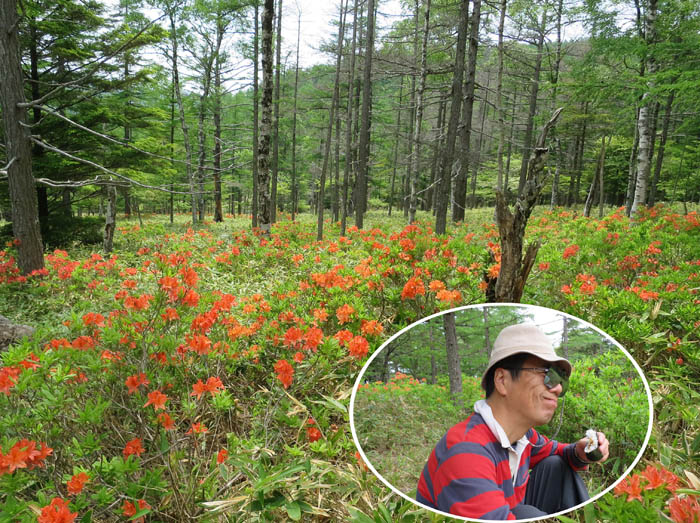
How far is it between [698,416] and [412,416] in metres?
2.34

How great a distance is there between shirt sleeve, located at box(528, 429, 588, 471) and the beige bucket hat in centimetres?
18

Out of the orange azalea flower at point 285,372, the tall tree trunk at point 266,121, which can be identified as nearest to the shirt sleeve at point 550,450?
the orange azalea flower at point 285,372

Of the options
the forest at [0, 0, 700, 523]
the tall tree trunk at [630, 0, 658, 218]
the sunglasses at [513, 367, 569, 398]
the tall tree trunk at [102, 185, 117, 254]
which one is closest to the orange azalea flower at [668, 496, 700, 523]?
the forest at [0, 0, 700, 523]

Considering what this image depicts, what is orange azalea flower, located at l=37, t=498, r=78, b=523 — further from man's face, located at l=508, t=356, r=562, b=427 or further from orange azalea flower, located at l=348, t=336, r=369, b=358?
man's face, located at l=508, t=356, r=562, b=427

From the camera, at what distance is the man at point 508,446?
87 centimetres

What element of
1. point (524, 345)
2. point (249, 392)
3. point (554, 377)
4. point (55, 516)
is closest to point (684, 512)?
point (554, 377)

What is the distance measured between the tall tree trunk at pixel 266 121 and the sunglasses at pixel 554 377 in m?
9.35

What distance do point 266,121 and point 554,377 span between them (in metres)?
9.55

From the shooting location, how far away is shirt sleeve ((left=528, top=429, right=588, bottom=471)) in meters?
0.95

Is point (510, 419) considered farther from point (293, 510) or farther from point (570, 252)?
point (570, 252)

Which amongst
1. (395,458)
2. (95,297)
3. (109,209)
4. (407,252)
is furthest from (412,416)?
(109,209)

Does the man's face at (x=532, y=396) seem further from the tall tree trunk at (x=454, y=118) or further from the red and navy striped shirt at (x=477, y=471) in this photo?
the tall tree trunk at (x=454, y=118)

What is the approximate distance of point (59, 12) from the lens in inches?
348

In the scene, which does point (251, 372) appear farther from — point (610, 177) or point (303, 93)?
point (610, 177)
